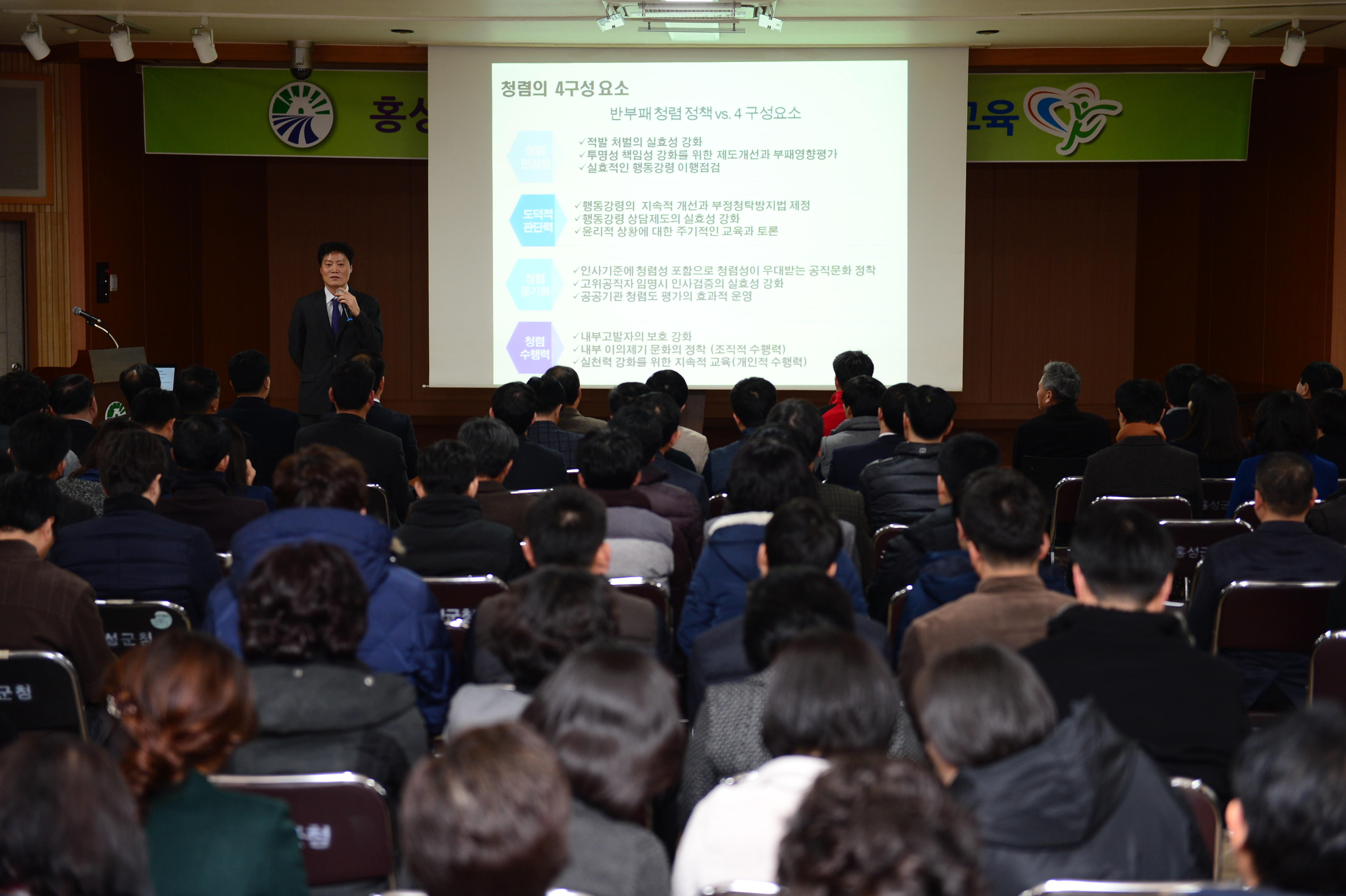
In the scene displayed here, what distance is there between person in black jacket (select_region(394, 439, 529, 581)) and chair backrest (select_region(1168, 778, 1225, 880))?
189 cm

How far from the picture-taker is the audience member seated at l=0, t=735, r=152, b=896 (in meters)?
1.31

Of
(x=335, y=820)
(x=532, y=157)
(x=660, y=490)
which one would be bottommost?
(x=335, y=820)

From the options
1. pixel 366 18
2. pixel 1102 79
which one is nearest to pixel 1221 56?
pixel 1102 79

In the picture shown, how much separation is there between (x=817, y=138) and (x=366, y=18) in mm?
2816

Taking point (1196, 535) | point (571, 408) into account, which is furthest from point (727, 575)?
point (571, 408)

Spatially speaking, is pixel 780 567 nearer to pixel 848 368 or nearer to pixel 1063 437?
pixel 1063 437

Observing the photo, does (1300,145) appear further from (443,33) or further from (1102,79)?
(443,33)

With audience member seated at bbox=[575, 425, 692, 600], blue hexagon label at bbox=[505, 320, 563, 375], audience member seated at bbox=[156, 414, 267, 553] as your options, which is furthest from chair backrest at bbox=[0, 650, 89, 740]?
blue hexagon label at bbox=[505, 320, 563, 375]

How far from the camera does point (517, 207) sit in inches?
302

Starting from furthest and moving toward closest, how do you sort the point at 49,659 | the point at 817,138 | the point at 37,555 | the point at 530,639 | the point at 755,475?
the point at 817,138, the point at 755,475, the point at 37,555, the point at 49,659, the point at 530,639

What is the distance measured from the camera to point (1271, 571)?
3.19 m

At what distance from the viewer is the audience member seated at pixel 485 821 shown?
130cm

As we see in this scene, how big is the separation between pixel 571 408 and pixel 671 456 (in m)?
0.89

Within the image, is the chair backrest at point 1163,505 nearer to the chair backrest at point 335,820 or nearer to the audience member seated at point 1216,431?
the audience member seated at point 1216,431
